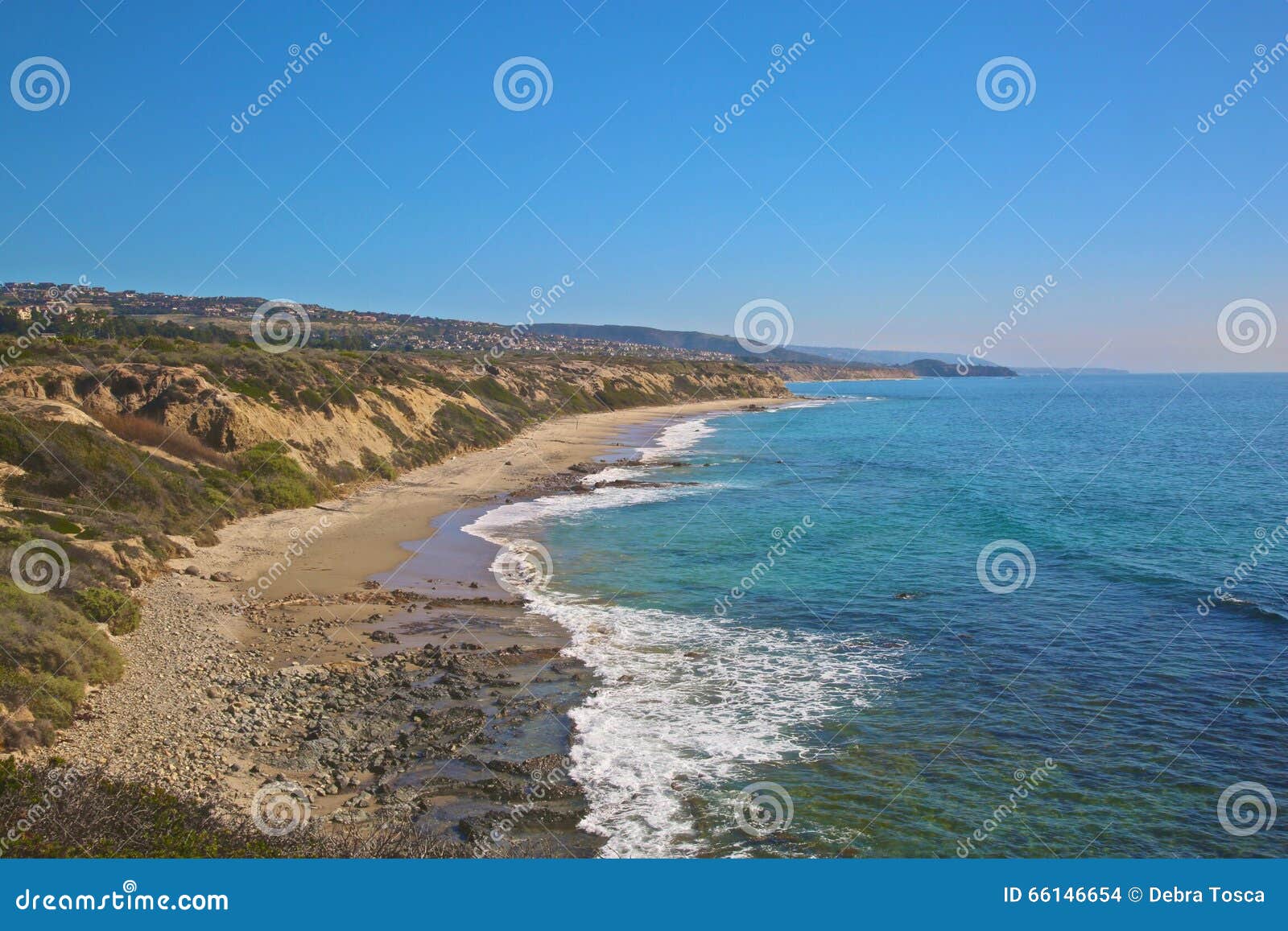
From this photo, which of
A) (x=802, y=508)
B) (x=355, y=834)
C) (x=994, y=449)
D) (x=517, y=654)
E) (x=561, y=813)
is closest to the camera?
(x=355, y=834)

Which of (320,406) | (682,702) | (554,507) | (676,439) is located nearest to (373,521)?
(554,507)

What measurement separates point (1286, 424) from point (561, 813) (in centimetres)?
11016

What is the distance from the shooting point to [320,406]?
3903cm

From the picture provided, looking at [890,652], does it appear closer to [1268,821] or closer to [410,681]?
[1268,821]

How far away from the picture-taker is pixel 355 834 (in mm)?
9828

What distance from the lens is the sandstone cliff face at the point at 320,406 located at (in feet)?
102

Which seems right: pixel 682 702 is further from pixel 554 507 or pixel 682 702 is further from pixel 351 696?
pixel 554 507

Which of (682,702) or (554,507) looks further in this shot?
(554,507)

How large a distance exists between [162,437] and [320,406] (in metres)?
9.54

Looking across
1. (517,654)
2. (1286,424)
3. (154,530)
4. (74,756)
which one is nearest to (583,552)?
(517,654)

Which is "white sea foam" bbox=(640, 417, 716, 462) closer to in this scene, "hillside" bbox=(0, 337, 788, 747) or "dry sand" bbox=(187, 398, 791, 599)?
"dry sand" bbox=(187, 398, 791, 599)

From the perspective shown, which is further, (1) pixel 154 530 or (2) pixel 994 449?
(2) pixel 994 449

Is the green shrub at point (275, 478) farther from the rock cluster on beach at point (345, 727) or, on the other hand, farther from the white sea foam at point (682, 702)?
the white sea foam at point (682, 702)

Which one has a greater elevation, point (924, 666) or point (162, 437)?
point (162, 437)
